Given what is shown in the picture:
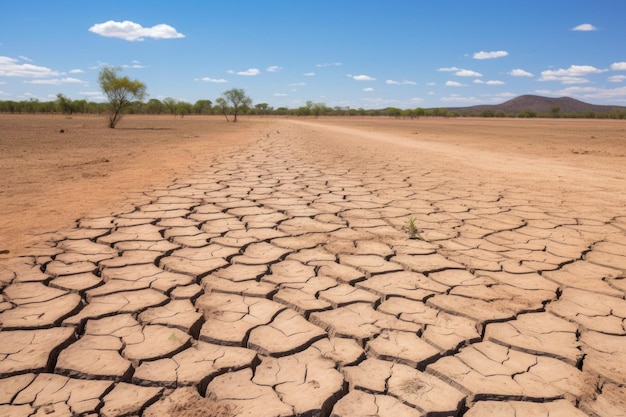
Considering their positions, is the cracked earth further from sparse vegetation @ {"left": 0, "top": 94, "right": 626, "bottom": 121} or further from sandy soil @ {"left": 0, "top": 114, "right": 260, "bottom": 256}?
sparse vegetation @ {"left": 0, "top": 94, "right": 626, "bottom": 121}

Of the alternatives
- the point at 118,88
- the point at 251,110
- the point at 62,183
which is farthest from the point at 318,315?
the point at 251,110

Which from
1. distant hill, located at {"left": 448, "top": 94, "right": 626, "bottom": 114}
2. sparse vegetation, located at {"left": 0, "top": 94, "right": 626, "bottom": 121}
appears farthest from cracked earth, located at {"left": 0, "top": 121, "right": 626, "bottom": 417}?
distant hill, located at {"left": 448, "top": 94, "right": 626, "bottom": 114}

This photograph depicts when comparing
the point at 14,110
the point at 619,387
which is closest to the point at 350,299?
the point at 619,387

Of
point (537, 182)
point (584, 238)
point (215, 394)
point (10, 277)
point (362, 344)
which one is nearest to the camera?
point (215, 394)

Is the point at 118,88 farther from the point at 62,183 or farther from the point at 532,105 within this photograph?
the point at 532,105

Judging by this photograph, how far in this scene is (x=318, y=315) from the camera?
Answer: 5.91 ft

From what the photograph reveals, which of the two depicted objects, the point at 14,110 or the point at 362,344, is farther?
the point at 14,110

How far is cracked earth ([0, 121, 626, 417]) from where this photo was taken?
129 centimetres

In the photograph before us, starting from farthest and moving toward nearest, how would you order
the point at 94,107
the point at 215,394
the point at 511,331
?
the point at 94,107, the point at 511,331, the point at 215,394

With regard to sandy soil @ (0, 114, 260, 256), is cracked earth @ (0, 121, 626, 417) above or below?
below

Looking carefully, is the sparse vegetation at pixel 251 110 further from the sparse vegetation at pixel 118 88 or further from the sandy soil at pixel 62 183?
the sandy soil at pixel 62 183

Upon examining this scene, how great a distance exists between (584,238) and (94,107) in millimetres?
69518

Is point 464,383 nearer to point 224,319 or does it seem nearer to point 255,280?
point 224,319

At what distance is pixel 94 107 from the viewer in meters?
62.5
